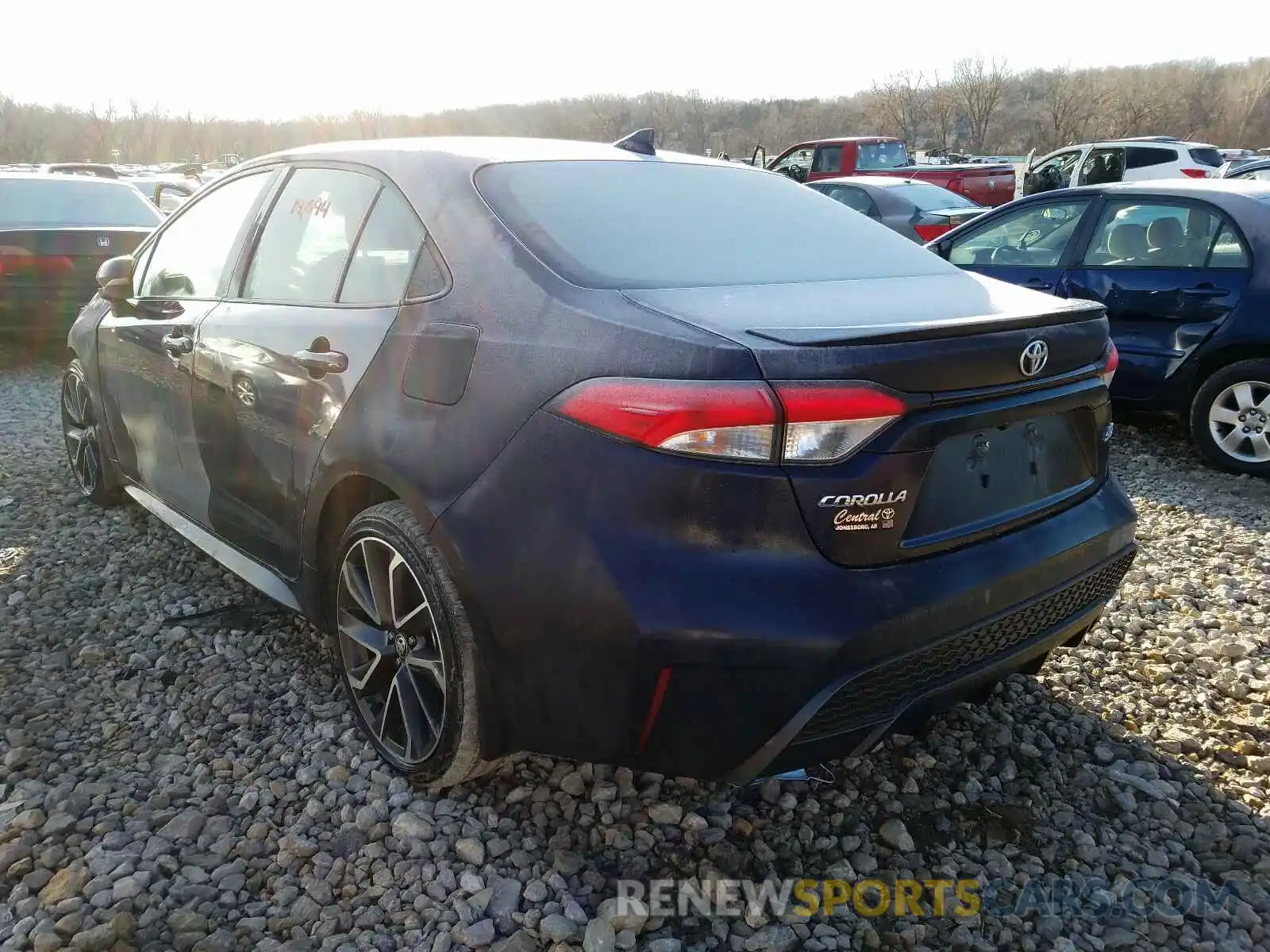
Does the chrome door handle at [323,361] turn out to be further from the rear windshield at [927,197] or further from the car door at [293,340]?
the rear windshield at [927,197]

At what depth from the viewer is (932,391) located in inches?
74.5

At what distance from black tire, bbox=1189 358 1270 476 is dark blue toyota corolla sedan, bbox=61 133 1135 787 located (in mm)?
3155

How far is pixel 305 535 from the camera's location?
271cm

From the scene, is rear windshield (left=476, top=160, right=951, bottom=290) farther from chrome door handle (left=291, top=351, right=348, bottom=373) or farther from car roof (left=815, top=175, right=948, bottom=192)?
car roof (left=815, top=175, right=948, bottom=192)

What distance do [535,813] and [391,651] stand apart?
0.55 m

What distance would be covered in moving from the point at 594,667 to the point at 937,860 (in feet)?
3.29

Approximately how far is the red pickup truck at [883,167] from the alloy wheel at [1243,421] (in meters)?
10.0

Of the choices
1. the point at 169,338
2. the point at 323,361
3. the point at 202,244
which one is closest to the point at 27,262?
the point at 202,244

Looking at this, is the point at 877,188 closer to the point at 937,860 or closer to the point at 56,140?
the point at 937,860

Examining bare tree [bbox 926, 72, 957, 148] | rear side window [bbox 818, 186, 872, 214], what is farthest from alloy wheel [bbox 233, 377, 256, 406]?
bare tree [bbox 926, 72, 957, 148]

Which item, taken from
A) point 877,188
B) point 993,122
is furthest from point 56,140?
point 877,188

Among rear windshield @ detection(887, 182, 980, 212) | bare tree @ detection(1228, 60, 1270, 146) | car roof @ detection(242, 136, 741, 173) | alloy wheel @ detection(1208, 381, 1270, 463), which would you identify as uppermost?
bare tree @ detection(1228, 60, 1270, 146)

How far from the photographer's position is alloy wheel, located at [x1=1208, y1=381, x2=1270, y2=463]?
5.05 meters

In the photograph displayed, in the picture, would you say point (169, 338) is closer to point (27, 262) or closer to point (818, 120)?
point (27, 262)
